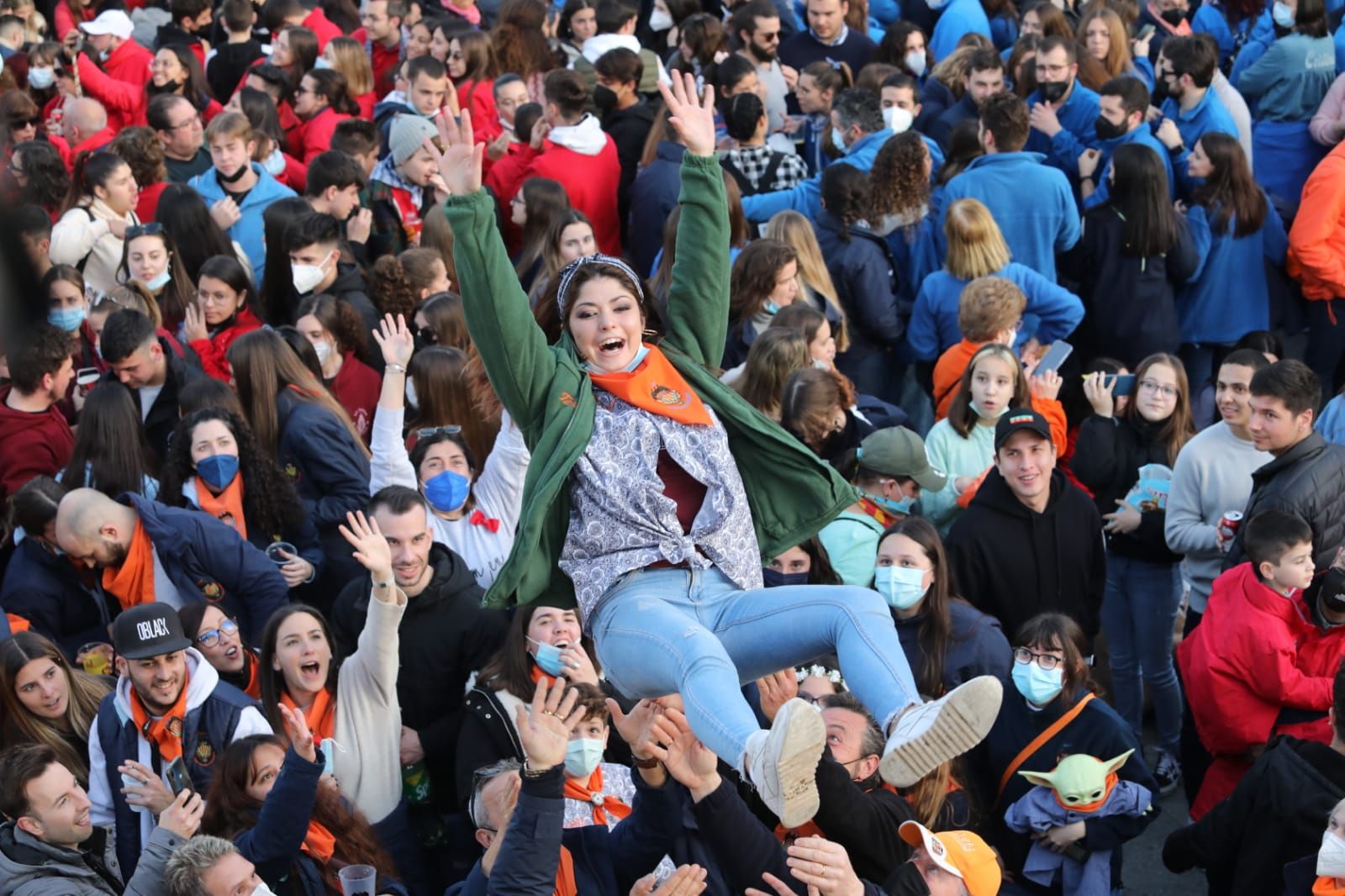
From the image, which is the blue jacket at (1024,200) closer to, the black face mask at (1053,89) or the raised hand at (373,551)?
the black face mask at (1053,89)

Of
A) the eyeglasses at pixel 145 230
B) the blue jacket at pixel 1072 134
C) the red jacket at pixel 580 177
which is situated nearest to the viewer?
the eyeglasses at pixel 145 230

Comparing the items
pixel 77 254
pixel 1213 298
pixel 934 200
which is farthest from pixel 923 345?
pixel 77 254

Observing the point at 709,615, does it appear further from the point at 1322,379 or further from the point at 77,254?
the point at 1322,379

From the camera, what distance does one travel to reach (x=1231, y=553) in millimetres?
6559

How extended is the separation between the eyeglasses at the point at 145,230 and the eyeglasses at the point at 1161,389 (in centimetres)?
448

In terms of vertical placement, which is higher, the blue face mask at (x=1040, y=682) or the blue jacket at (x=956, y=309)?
the blue face mask at (x=1040, y=682)

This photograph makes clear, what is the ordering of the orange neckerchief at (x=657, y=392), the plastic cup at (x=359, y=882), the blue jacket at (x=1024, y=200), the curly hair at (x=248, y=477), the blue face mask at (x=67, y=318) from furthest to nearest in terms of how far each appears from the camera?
the blue jacket at (x=1024, y=200), the blue face mask at (x=67, y=318), the curly hair at (x=248, y=477), the plastic cup at (x=359, y=882), the orange neckerchief at (x=657, y=392)

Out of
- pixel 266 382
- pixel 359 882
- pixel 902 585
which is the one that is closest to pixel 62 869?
pixel 359 882

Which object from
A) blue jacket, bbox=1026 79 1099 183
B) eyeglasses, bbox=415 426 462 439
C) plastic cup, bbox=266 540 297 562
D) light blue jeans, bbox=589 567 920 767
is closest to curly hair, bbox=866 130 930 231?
blue jacket, bbox=1026 79 1099 183

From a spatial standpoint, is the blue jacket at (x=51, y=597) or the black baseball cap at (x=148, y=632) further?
the blue jacket at (x=51, y=597)

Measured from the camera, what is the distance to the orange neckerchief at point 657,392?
4398mm

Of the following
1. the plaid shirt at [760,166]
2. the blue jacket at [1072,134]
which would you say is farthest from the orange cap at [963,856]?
the blue jacket at [1072,134]

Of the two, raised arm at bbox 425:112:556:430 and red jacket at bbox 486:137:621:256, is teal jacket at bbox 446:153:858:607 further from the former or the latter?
red jacket at bbox 486:137:621:256

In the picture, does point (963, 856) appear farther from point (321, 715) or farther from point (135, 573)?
point (135, 573)
